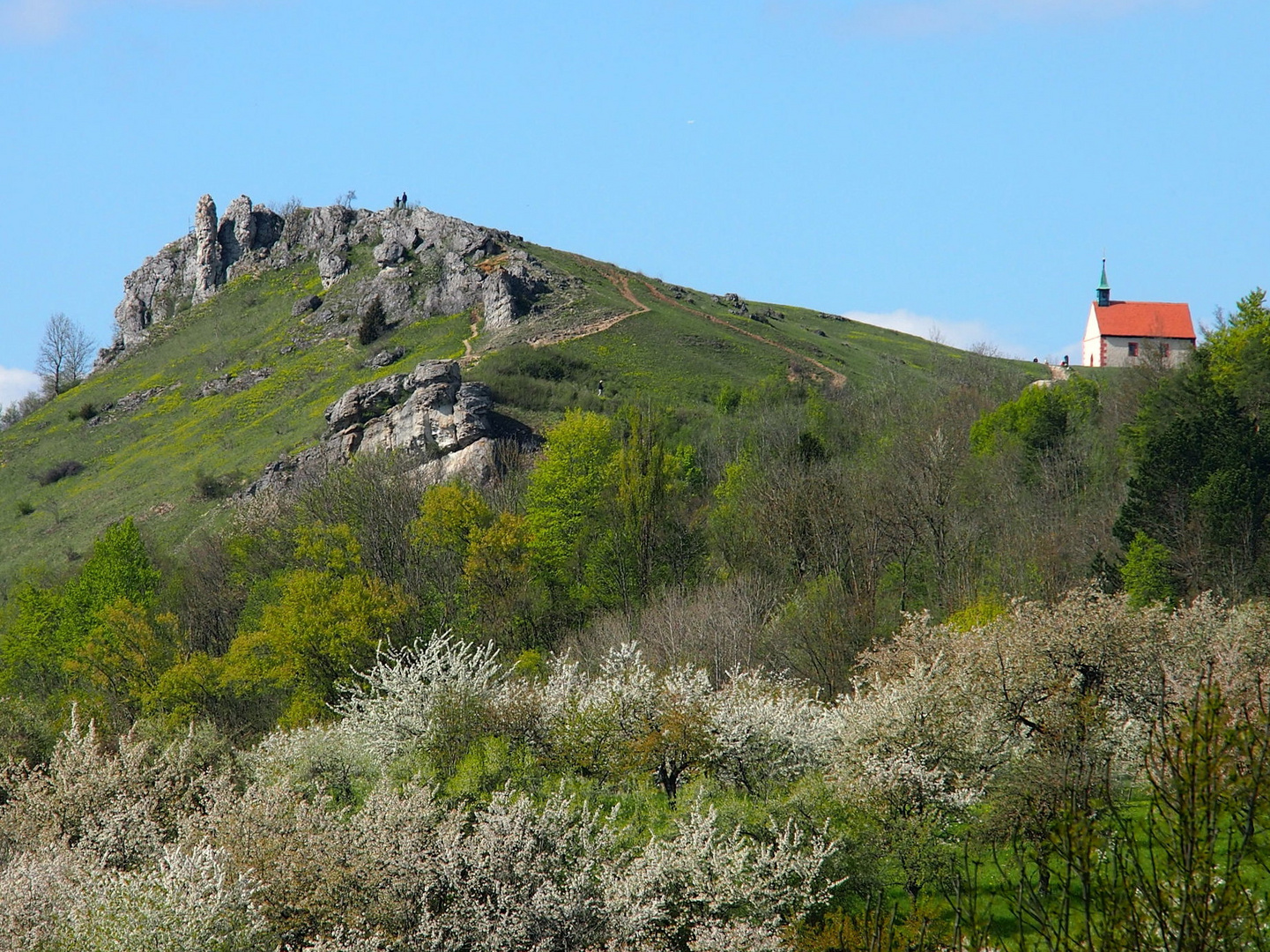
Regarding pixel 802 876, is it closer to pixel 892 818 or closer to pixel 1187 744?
pixel 892 818

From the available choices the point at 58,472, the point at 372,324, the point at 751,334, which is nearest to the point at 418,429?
the point at 372,324

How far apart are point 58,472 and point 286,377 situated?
2071 centimetres

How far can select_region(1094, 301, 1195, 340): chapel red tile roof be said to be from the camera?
415 ft

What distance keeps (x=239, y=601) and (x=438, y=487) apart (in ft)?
40.6

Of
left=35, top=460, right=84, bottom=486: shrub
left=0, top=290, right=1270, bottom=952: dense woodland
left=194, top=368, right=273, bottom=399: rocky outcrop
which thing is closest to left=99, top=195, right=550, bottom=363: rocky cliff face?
left=194, top=368, right=273, bottom=399: rocky outcrop

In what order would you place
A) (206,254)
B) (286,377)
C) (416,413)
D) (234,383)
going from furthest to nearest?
(206,254), (234,383), (286,377), (416,413)

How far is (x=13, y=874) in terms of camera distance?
2194 centimetres

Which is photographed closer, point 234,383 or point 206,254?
point 234,383

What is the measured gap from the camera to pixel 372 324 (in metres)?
108

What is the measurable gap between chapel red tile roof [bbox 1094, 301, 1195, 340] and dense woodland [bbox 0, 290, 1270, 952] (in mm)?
63932

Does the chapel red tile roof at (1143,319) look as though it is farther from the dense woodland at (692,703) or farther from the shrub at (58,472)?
the shrub at (58,472)

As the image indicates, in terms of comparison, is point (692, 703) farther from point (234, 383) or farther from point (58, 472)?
point (234, 383)

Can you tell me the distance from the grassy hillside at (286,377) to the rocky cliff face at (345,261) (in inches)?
109

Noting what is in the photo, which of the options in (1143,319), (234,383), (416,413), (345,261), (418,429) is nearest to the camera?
(418,429)
